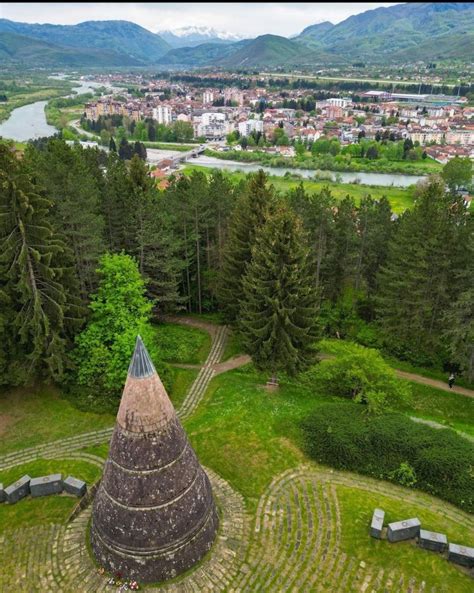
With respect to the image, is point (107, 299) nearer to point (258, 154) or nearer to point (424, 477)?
point (424, 477)

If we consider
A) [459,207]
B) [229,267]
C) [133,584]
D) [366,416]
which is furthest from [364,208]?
[133,584]

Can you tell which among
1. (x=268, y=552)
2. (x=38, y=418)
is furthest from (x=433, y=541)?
(x=38, y=418)

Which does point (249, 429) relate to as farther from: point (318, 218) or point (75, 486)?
point (318, 218)

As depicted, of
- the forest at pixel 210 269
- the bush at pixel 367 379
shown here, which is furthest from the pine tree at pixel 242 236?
the bush at pixel 367 379

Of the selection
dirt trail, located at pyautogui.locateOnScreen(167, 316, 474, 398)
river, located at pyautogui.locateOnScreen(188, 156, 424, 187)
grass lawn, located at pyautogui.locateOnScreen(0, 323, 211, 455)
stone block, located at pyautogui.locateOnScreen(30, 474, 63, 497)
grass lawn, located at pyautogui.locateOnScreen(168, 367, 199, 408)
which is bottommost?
river, located at pyautogui.locateOnScreen(188, 156, 424, 187)

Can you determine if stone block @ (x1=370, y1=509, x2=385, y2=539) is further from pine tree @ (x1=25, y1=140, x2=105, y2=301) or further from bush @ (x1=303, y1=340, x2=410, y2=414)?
pine tree @ (x1=25, y1=140, x2=105, y2=301)

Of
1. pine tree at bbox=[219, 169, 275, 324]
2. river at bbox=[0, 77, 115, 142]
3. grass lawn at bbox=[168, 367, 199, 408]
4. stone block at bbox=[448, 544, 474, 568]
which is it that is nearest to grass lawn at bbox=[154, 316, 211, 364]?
grass lawn at bbox=[168, 367, 199, 408]

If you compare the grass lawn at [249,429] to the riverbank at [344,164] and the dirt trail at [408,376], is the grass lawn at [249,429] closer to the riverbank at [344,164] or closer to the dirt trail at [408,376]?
the dirt trail at [408,376]
